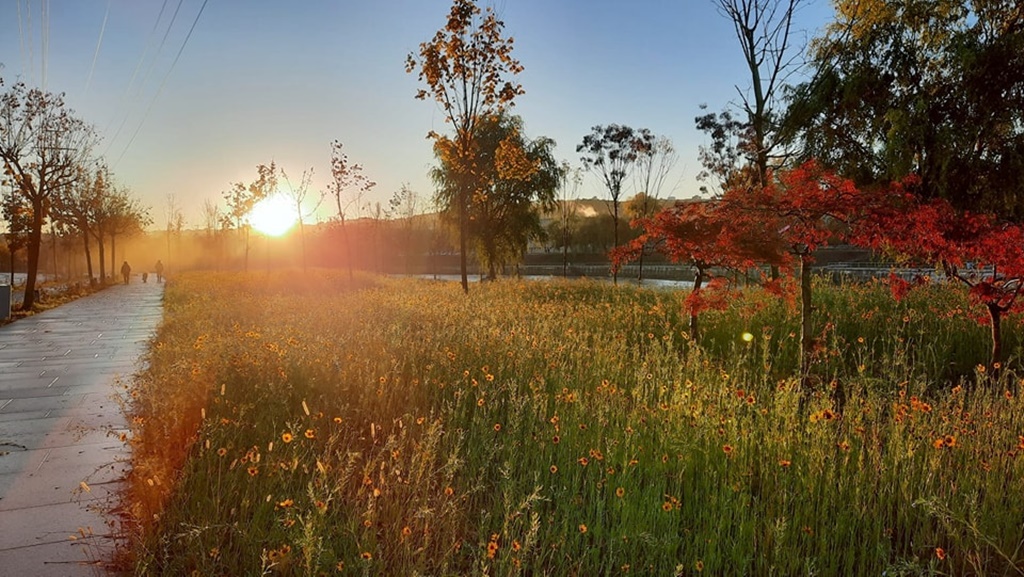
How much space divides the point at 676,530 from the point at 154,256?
140 metres

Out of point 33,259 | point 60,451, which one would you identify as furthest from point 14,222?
point 60,451

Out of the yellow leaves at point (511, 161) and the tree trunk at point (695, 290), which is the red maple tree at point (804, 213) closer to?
the tree trunk at point (695, 290)

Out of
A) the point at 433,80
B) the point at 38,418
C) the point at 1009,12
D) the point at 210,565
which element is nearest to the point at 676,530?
the point at 210,565

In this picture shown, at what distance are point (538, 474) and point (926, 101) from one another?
16567mm

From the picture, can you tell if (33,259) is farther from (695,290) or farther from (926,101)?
(926,101)

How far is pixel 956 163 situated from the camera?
13.9m

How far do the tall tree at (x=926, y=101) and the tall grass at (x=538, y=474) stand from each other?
12730 millimetres

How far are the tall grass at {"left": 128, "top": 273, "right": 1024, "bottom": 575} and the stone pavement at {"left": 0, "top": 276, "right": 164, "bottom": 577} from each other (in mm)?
291

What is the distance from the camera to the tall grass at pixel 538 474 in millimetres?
2629

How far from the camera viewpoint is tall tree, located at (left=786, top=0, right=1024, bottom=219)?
13.4m

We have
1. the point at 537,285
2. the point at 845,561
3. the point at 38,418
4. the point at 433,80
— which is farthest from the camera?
the point at 537,285

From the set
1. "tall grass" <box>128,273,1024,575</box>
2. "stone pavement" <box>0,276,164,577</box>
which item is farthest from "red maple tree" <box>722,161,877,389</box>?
"stone pavement" <box>0,276,164,577</box>

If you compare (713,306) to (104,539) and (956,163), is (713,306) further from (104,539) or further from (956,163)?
(956,163)

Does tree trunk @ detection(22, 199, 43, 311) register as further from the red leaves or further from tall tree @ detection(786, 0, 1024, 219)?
tall tree @ detection(786, 0, 1024, 219)
